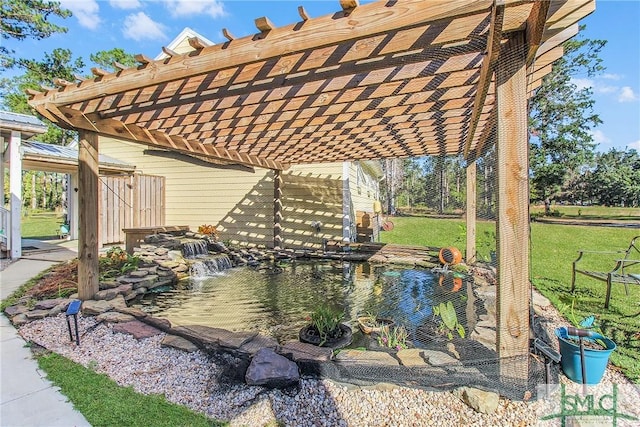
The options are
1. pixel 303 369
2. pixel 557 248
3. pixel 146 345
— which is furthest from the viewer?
pixel 557 248

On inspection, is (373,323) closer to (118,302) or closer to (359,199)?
(118,302)

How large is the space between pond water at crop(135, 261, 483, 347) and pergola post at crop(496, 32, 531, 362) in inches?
45.6

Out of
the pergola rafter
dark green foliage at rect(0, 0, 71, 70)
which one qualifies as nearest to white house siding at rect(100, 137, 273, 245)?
the pergola rafter

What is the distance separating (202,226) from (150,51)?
38.5 feet

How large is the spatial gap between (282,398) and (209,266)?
545 centimetres

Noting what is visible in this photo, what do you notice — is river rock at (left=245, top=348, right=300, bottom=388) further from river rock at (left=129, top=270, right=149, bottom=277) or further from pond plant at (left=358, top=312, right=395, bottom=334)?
river rock at (left=129, top=270, right=149, bottom=277)

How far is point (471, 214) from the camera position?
684 centimetres

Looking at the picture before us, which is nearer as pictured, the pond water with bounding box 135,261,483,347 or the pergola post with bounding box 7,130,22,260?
the pond water with bounding box 135,261,483,347

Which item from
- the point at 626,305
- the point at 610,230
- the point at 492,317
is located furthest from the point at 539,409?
the point at 610,230

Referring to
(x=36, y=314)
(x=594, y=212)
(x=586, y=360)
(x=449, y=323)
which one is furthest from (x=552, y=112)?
(x=36, y=314)

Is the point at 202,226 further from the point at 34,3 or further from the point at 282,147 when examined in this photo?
the point at 34,3

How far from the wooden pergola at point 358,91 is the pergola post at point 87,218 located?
0.01 meters

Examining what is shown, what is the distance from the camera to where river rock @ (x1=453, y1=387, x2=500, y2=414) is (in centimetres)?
200

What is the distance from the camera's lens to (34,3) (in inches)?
456
